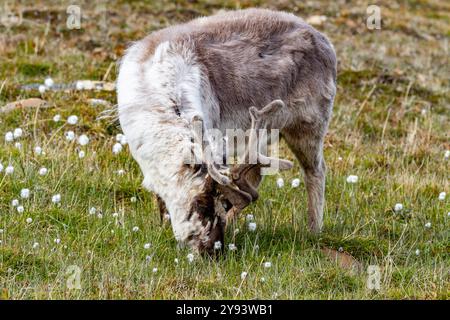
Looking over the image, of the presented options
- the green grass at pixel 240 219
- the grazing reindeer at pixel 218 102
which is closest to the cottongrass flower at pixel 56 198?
the green grass at pixel 240 219

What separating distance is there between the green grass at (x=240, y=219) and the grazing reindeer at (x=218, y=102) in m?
0.41

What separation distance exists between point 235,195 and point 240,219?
1565mm

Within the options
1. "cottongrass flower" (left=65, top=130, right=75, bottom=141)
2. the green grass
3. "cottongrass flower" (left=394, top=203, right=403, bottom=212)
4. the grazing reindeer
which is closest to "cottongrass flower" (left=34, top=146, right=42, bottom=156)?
the green grass

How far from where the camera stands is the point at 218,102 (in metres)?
7.62

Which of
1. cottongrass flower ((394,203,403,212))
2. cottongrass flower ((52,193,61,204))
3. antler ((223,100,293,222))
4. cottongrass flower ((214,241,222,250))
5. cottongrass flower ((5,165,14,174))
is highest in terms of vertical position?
antler ((223,100,293,222))

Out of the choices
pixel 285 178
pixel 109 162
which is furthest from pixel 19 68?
pixel 285 178

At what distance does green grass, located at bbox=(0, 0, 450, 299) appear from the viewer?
6.54 m

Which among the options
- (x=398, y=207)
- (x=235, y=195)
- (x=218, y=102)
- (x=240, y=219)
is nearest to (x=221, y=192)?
(x=235, y=195)

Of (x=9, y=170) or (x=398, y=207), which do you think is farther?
(x=398, y=207)

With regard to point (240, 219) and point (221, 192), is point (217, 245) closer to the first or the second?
point (221, 192)

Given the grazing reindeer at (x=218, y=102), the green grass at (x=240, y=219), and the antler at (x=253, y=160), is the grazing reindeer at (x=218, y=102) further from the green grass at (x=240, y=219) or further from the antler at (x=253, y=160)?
the green grass at (x=240, y=219)

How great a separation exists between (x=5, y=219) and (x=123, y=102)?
1490 millimetres

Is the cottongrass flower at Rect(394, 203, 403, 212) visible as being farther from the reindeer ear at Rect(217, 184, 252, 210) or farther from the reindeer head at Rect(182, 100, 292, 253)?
the reindeer ear at Rect(217, 184, 252, 210)

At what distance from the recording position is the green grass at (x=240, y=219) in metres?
6.54
